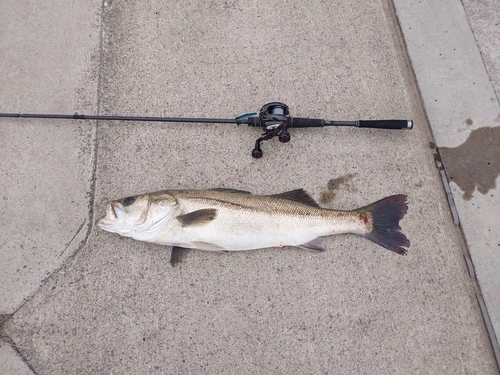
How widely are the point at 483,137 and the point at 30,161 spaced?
420cm

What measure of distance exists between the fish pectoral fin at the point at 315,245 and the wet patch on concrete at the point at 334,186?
1.40ft

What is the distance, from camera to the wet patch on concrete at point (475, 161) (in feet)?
10.1

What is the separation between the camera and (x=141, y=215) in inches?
103

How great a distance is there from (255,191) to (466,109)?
220 cm

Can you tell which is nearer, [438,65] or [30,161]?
[30,161]

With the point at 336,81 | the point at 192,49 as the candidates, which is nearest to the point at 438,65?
the point at 336,81

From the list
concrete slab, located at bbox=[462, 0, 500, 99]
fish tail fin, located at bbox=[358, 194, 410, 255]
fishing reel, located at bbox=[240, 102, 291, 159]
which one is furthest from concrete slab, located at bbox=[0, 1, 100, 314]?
concrete slab, located at bbox=[462, 0, 500, 99]

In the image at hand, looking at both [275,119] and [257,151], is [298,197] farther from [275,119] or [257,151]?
[275,119]

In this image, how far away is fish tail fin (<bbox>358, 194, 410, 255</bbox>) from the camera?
8.73 ft

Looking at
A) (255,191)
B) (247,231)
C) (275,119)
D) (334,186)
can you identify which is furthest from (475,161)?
(247,231)

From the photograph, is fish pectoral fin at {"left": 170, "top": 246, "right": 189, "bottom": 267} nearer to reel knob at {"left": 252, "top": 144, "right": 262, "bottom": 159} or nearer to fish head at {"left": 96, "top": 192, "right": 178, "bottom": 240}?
fish head at {"left": 96, "top": 192, "right": 178, "bottom": 240}

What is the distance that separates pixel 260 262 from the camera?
2867mm

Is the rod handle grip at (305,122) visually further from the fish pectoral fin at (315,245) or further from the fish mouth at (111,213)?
the fish mouth at (111,213)

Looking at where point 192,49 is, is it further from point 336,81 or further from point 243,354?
point 243,354
